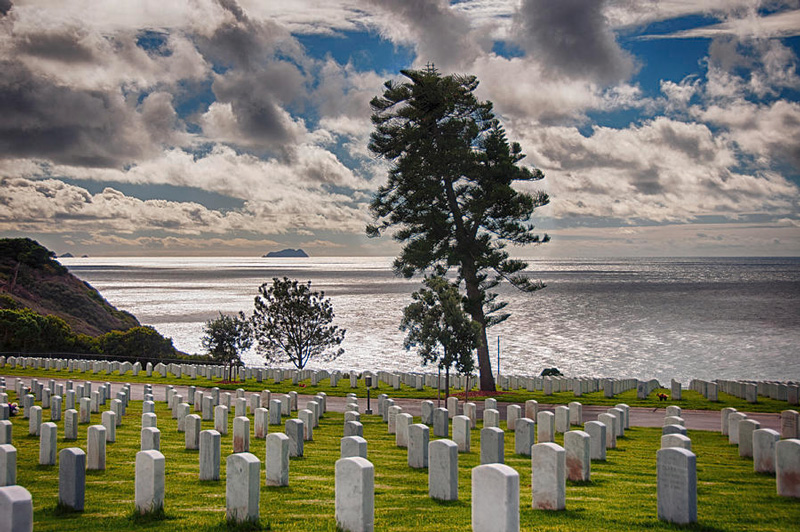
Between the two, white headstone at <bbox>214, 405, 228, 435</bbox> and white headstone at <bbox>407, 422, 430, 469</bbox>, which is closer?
white headstone at <bbox>407, 422, 430, 469</bbox>

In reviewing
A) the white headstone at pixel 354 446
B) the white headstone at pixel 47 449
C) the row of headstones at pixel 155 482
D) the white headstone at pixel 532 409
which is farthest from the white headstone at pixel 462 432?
the white headstone at pixel 47 449

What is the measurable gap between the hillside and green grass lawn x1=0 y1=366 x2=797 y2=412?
100 ft

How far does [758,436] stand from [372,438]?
8.40 m

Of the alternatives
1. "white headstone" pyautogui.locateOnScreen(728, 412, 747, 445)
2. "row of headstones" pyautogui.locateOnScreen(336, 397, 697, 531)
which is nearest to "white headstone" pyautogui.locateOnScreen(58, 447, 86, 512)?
"row of headstones" pyautogui.locateOnScreen(336, 397, 697, 531)

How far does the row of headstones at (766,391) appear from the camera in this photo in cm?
2598

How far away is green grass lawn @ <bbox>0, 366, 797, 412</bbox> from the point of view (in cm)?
2569

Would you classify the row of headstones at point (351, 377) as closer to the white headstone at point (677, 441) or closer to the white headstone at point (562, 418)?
the white headstone at point (562, 418)

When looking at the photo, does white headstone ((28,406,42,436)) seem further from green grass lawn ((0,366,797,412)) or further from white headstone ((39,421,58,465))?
green grass lawn ((0,366,797,412))

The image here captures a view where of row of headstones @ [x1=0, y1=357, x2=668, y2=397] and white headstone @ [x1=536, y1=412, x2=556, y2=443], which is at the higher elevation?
white headstone @ [x1=536, y1=412, x2=556, y2=443]

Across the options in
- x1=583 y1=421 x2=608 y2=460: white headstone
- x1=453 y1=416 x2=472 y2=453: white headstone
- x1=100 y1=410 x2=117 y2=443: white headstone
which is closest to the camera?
→ x1=583 y1=421 x2=608 y2=460: white headstone

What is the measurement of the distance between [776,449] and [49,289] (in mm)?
74220

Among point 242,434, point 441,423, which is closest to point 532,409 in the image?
point 441,423

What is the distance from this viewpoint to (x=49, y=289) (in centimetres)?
7112

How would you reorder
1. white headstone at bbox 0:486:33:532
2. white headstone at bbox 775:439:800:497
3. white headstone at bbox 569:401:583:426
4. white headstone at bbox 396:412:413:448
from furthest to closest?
white headstone at bbox 569:401:583:426 < white headstone at bbox 396:412:413:448 < white headstone at bbox 775:439:800:497 < white headstone at bbox 0:486:33:532
